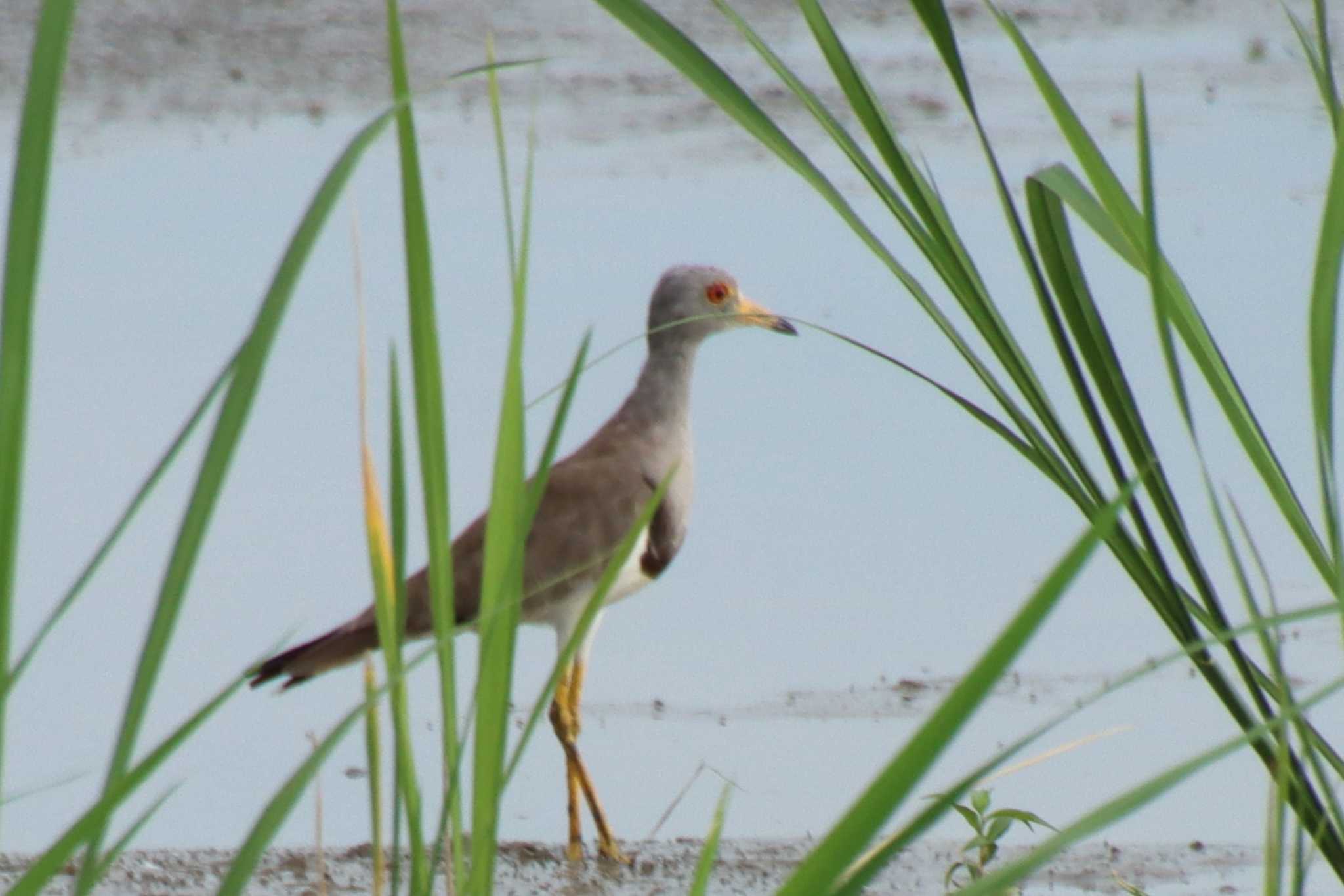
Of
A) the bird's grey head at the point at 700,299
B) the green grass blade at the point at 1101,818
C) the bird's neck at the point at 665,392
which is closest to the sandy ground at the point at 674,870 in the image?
the bird's neck at the point at 665,392

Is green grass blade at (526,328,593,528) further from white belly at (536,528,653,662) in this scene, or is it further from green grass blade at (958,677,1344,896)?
white belly at (536,528,653,662)

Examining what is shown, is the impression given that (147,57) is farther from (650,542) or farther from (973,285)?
(973,285)

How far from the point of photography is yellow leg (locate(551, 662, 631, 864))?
4.00m

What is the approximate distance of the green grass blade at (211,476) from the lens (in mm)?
1183

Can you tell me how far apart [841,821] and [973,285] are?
1.94 feet

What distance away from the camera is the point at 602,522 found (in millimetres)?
4297

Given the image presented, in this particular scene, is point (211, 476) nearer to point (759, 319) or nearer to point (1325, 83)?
point (1325, 83)

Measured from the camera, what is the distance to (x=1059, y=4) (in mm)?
9516

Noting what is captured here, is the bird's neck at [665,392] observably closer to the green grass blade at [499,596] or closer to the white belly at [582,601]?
the white belly at [582,601]

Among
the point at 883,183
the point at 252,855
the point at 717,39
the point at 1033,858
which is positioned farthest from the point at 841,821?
the point at 717,39

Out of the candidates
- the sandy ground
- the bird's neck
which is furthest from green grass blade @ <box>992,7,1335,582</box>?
the bird's neck

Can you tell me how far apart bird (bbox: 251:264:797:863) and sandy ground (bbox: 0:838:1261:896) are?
0.13 meters

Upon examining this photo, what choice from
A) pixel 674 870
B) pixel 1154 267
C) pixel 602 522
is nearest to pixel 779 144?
pixel 1154 267

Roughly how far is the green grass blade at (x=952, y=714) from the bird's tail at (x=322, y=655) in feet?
9.43
